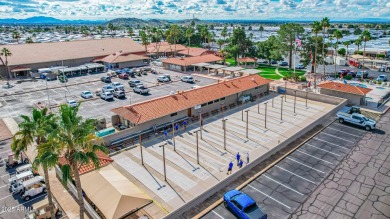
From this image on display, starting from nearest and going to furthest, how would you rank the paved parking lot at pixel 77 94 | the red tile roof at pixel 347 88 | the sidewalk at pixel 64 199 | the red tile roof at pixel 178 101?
the sidewalk at pixel 64 199, the red tile roof at pixel 178 101, the red tile roof at pixel 347 88, the paved parking lot at pixel 77 94

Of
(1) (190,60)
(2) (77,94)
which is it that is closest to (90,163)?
(2) (77,94)

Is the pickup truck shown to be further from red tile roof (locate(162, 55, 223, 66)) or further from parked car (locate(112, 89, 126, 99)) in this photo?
red tile roof (locate(162, 55, 223, 66))

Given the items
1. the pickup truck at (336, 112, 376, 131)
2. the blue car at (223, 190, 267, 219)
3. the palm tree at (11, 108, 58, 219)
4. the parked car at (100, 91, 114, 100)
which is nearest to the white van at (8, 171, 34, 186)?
the palm tree at (11, 108, 58, 219)

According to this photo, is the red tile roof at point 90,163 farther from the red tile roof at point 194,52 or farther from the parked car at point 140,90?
the red tile roof at point 194,52

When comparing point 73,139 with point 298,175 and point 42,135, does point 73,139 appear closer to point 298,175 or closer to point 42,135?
point 42,135

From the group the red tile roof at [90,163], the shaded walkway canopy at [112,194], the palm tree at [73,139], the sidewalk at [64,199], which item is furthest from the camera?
the red tile roof at [90,163]

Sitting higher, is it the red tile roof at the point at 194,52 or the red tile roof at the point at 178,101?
the red tile roof at the point at 194,52

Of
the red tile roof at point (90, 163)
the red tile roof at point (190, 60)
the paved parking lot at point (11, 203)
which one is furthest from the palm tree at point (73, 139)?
the red tile roof at point (190, 60)
